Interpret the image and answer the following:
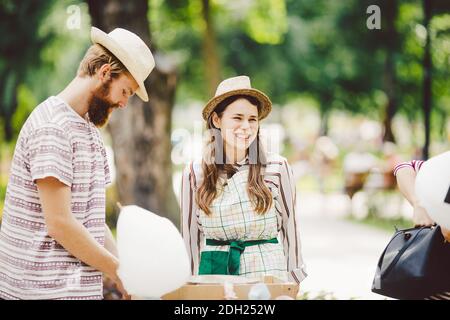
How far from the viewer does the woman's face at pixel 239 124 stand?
334 centimetres

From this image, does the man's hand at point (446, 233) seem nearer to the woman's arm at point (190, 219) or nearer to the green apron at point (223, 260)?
the green apron at point (223, 260)

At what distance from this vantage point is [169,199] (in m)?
9.55

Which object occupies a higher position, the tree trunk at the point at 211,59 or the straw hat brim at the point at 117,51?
the tree trunk at the point at 211,59

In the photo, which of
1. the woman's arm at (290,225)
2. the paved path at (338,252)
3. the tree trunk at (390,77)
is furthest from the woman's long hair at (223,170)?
the tree trunk at (390,77)

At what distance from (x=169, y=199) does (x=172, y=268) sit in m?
7.06

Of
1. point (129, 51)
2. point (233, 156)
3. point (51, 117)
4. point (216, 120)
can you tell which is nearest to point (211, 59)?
point (216, 120)

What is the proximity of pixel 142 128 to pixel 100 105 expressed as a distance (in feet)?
20.5

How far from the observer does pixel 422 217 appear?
9.59 feet

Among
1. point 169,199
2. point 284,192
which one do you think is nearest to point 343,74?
point 169,199

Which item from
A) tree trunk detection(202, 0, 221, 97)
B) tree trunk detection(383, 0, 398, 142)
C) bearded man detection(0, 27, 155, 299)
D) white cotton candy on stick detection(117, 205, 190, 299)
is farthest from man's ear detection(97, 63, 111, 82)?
tree trunk detection(383, 0, 398, 142)

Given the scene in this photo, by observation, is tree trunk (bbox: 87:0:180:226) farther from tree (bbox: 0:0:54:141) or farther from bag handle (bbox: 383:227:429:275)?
bag handle (bbox: 383:227:429:275)

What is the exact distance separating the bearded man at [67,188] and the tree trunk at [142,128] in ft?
19.5

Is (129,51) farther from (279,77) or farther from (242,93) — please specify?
(279,77)
